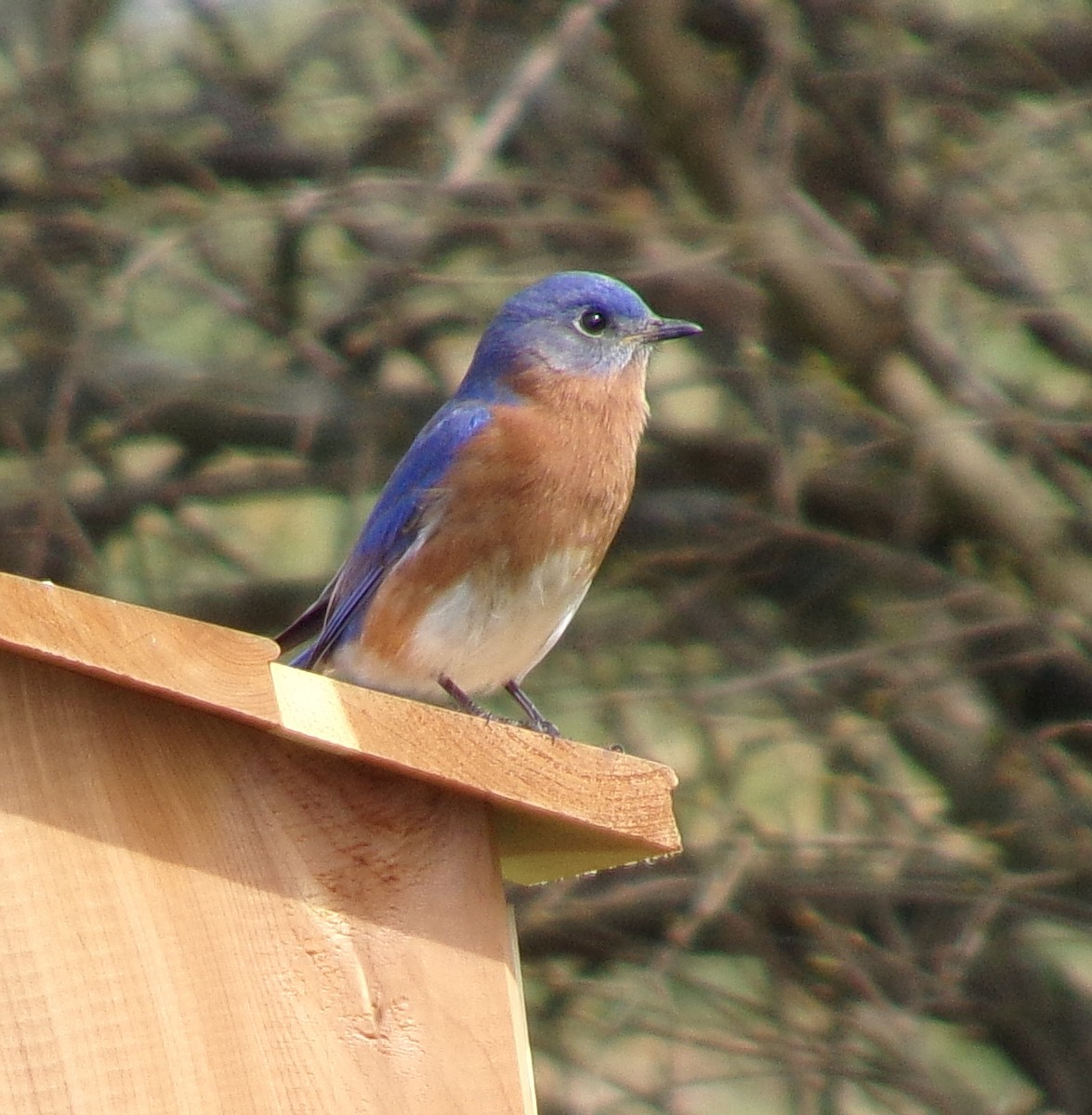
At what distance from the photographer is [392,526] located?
3570 mm

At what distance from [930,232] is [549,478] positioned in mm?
2005

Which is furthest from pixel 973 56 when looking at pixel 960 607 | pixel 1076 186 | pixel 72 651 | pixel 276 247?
pixel 72 651

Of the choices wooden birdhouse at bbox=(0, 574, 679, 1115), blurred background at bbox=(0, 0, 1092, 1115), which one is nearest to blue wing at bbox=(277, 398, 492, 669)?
blurred background at bbox=(0, 0, 1092, 1115)

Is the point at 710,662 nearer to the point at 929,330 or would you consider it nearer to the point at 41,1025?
the point at 929,330

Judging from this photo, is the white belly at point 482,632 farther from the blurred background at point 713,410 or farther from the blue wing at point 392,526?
the blurred background at point 713,410

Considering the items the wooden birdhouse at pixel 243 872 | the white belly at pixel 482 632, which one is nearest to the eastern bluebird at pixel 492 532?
the white belly at pixel 482 632

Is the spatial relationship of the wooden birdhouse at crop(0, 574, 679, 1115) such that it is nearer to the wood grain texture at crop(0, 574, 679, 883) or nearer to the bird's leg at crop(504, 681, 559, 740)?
the wood grain texture at crop(0, 574, 679, 883)

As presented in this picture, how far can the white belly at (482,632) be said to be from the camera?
341 centimetres

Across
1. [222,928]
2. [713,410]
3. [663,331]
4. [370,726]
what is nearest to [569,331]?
[663,331]

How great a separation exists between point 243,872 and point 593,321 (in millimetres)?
1889

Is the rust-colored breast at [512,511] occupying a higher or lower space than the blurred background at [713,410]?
higher

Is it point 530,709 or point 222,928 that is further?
point 530,709

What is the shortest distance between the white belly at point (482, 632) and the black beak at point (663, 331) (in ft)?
1.98

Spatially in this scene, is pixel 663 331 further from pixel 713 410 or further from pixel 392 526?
pixel 713 410
